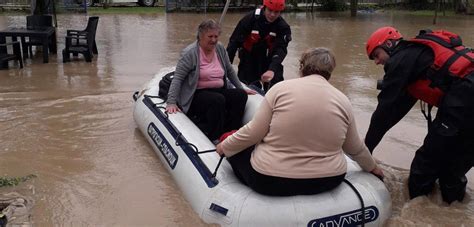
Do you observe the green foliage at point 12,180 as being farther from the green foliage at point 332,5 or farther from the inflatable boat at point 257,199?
the green foliage at point 332,5

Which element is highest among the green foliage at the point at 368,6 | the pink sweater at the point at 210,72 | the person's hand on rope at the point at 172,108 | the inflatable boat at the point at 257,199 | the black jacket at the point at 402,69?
the black jacket at the point at 402,69

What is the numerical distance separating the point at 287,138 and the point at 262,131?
16cm

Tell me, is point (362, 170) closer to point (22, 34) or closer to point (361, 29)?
point (22, 34)

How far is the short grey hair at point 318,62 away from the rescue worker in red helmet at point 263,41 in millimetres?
2202

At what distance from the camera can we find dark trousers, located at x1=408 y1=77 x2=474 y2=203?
327 centimetres

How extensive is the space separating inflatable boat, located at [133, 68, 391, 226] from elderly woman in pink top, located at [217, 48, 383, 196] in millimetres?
89

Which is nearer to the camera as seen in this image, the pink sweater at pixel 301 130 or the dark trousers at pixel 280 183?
the pink sweater at pixel 301 130

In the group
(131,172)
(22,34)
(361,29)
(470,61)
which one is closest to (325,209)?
(470,61)

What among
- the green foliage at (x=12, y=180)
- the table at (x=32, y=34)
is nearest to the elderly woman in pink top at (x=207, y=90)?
the green foliage at (x=12, y=180)

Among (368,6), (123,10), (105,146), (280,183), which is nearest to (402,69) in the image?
(280,183)

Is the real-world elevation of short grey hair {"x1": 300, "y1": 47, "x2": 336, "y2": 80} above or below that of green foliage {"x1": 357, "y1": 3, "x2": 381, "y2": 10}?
above

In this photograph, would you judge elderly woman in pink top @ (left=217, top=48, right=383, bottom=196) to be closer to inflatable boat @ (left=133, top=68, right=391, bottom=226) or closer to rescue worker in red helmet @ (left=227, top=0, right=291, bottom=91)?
inflatable boat @ (left=133, top=68, right=391, bottom=226)

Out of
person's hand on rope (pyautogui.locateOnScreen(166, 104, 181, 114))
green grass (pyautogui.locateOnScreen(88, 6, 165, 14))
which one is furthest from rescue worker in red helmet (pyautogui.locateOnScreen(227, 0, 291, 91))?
green grass (pyautogui.locateOnScreen(88, 6, 165, 14))

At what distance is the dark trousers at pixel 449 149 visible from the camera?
3270mm
